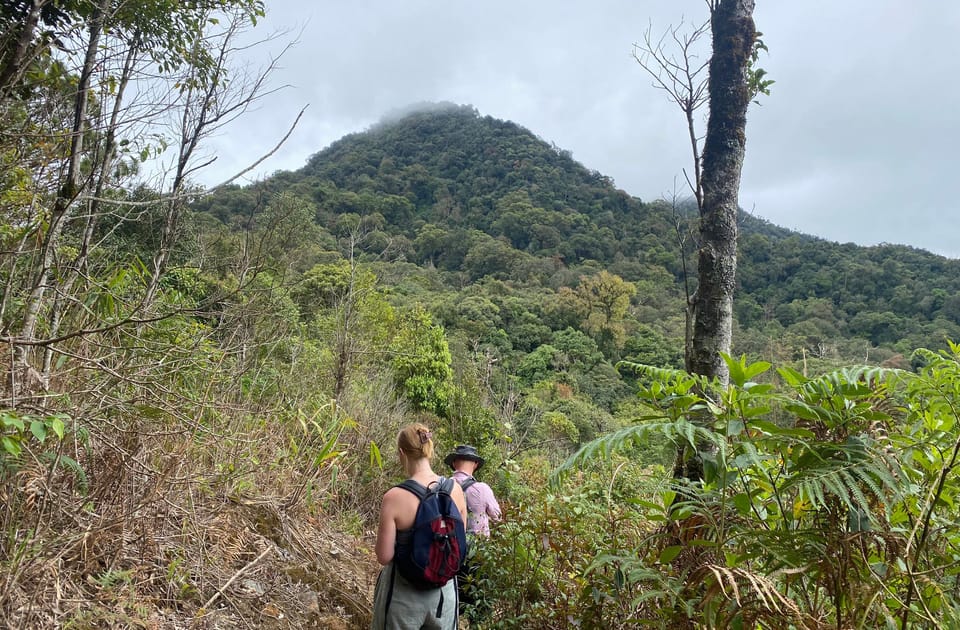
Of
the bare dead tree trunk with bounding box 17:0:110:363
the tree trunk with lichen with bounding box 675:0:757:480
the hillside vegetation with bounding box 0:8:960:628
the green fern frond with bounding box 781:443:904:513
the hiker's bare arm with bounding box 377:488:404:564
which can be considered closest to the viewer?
the green fern frond with bounding box 781:443:904:513

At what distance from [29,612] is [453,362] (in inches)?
390

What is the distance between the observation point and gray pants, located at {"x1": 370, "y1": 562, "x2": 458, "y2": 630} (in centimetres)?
200

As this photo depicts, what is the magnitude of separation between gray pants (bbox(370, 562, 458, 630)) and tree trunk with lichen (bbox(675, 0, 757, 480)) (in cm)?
120

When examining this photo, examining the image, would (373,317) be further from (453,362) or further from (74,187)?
(74,187)

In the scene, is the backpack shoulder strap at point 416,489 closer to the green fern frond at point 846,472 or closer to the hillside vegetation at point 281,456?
the hillside vegetation at point 281,456

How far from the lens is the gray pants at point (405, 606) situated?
2.00 m

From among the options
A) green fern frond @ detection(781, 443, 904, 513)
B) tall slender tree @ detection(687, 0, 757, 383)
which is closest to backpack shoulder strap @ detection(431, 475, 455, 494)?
tall slender tree @ detection(687, 0, 757, 383)

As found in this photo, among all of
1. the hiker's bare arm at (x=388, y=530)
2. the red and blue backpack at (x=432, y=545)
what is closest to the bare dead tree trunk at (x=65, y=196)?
the hiker's bare arm at (x=388, y=530)

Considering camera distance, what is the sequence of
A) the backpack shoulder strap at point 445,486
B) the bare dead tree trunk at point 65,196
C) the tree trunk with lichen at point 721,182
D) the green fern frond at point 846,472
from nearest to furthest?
the green fern frond at point 846,472 → the bare dead tree trunk at point 65,196 → the backpack shoulder strap at point 445,486 → the tree trunk with lichen at point 721,182

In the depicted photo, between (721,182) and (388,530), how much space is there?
2.20 meters

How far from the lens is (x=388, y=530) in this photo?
198 cm

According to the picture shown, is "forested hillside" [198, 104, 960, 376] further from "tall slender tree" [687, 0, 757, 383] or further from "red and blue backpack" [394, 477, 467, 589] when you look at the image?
"red and blue backpack" [394, 477, 467, 589]

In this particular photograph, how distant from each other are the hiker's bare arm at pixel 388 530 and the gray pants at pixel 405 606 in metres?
0.09

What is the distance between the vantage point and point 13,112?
2326 mm
